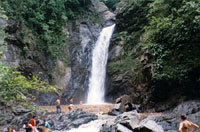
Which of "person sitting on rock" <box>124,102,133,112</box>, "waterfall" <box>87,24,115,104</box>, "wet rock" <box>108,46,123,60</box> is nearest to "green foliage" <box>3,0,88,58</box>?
"waterfall" <box>87,24,115,104</box>

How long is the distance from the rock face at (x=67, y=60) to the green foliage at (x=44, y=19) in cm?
83

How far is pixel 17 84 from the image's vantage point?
3584 mm

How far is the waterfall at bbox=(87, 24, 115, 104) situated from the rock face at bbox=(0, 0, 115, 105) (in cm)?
66

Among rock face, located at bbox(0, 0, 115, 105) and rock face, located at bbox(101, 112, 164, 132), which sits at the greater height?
rock face, located at bbox(0, 0, 115, 105)

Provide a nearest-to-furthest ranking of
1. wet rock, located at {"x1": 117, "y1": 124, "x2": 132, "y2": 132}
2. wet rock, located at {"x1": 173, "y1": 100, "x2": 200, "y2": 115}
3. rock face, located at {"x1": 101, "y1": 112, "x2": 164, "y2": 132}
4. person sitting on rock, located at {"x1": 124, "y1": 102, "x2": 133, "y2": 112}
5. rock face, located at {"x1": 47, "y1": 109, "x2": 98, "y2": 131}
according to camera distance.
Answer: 1. rock face, located at {"x1": 101, "y1": 112, "x2": 164, "y2": 132}
2. wet rock, located at {"x1": 117, "y1": 124, "x2": 132, "y2": 132}
3. wet rock, located at {"x1": 173, "y1": 100, "x2": 200, "y2": 115}
4. rock face, located at {"x1": 47, "y1": 109, "x2": 98, "y2": 131}
5. person sitting on rock, located at {"x1": 124, "y1": 102, "x2": 133, "y2": 112}

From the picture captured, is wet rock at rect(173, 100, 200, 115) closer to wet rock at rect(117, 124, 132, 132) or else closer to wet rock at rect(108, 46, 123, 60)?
wet rock at rect(117, 124, 132, 132)

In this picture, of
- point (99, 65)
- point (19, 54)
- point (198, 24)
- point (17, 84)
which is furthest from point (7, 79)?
point (99, 65)

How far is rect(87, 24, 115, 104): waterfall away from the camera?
67.2 ft

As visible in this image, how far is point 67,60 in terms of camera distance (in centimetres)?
2070

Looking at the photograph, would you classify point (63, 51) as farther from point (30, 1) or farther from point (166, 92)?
point (166, 92)

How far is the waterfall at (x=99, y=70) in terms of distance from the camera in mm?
20484

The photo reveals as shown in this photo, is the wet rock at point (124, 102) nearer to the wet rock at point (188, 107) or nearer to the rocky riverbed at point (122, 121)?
the rocky riverbed at point (122, 121)

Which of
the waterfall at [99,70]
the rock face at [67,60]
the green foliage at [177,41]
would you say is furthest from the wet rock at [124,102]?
the waterfall at [99,70]

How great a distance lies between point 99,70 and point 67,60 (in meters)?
4.43
